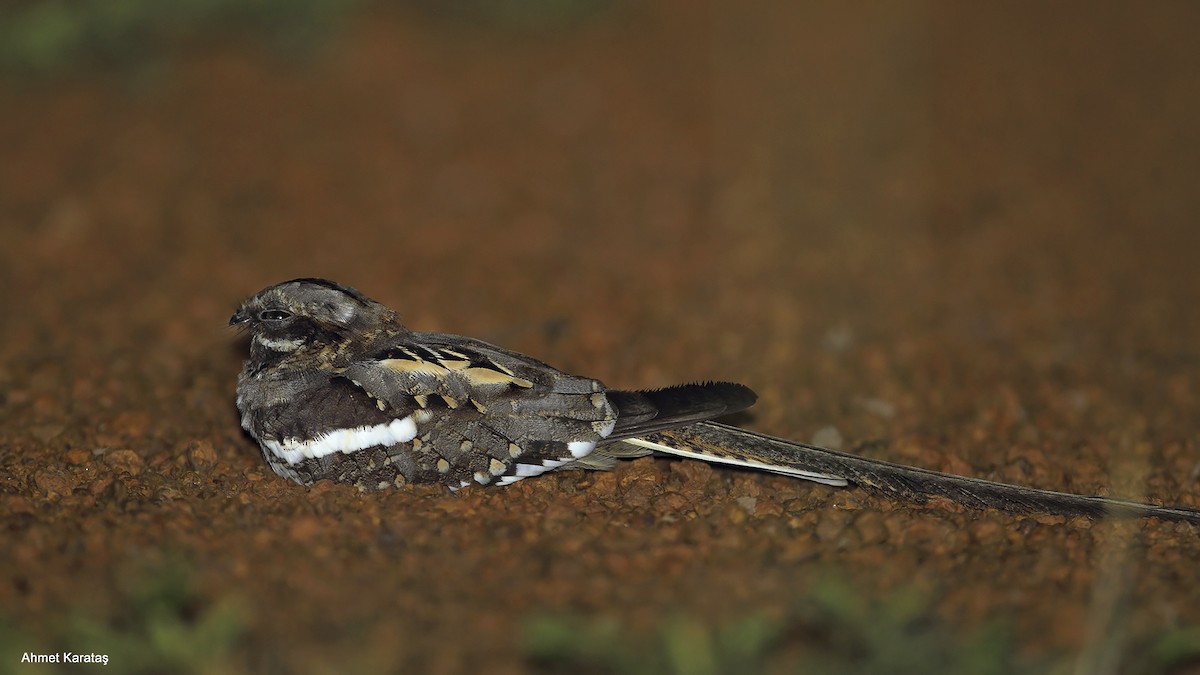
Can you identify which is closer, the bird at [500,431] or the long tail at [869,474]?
the long tail at [869,474]

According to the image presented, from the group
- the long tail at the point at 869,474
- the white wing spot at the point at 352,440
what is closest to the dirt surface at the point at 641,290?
the long tail at the point at 869,474

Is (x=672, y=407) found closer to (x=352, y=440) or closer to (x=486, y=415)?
(x=486, y=415)

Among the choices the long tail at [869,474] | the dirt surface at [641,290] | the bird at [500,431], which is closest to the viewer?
→ the dirt surface at [641,290]

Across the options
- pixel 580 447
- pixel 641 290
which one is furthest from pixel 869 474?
pixel 641 290

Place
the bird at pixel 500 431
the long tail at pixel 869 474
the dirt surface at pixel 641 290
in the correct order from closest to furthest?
the dirt surface at pixel 641 290
the long tail at pixel 869 474
the bird at pixel 500 431

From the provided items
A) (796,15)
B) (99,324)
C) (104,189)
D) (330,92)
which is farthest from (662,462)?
(796,15)

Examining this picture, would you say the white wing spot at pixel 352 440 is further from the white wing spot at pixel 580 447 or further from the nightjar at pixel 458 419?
the white wing spot at pixel 580 447

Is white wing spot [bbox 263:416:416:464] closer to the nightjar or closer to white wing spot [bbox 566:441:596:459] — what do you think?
the nightjar
